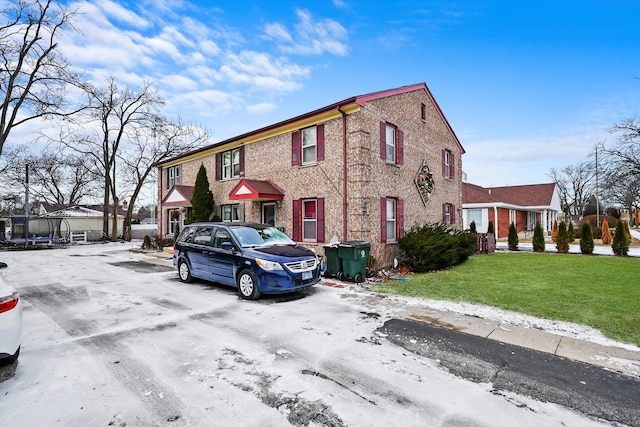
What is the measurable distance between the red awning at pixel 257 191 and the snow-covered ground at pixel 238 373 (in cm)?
652

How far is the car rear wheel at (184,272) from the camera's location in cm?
920

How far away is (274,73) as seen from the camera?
44.8 ft

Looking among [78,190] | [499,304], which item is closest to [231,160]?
[499,304]

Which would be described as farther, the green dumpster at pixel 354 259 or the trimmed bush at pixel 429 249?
the trimmed bush at pixel 429 249

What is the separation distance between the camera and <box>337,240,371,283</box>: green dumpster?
30.4 ft

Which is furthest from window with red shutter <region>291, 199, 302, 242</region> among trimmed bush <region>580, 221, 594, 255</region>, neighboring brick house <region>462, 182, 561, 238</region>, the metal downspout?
neighboring brick house <region>462, 182, 561, 238</region>

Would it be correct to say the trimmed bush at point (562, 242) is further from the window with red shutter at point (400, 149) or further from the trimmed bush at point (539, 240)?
the window with red shutter at point (400, 149)

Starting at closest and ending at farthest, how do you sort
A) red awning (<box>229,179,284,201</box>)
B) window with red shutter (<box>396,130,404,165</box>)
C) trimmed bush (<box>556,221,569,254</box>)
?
red awning (<box>229,179,284,201</box>)
window with red shutter (<box>396,130,404,165</box>)
trimmed bush (<box>556,221,569,254</box>)

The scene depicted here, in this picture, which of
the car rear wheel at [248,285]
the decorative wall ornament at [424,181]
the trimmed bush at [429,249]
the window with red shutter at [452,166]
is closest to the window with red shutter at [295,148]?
the trimmed bush at [429,249]

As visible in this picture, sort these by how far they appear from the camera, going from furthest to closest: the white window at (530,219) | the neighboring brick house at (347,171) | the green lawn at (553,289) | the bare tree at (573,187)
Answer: the bare tree at (573,187)
the white window at (530,219)
the neighboring brick house at (347,171)
the green lawn at (553,289)

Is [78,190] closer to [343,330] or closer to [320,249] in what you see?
[320,249]

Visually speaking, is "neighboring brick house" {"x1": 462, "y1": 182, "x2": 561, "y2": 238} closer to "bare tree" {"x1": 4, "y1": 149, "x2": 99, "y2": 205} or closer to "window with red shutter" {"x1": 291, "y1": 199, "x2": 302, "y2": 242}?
"window with red shutter" {"x1": 291, "y1": 199, "x2": 302, "y2": 242}

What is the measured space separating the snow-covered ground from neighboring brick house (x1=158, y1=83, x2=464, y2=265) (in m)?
5.15

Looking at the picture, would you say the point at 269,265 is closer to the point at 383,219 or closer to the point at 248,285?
the point at 248,285
